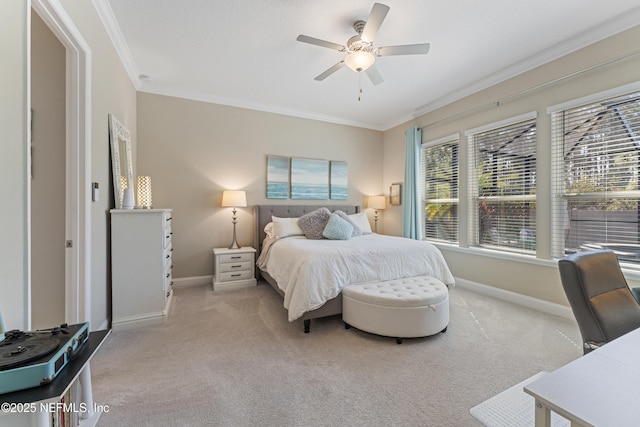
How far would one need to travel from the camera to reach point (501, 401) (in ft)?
4.95

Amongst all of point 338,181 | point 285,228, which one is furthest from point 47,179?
point 338,181

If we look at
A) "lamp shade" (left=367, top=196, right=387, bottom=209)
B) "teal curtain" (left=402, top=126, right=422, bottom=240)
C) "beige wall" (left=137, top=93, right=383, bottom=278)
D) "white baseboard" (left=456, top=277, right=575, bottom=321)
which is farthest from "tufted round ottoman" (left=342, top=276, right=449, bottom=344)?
"lamp shade" (left=367, top=196, right=387, bottom=209)

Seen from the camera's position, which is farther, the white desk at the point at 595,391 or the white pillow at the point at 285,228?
the white pillow at the point at 285,228

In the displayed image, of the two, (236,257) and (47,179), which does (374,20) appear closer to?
(47,179)

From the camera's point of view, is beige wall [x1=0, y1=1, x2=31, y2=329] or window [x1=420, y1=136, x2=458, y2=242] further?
window [x1=420, y1=136, x2=458, y2=242]

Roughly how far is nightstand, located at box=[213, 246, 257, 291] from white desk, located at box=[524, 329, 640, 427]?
139 inches

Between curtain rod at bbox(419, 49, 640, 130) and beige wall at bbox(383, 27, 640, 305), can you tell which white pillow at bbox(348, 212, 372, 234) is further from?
curtain rod at bbox(419, 49, 640, 130)

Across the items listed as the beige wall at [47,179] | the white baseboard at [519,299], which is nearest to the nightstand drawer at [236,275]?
the beige wall at [47,179]

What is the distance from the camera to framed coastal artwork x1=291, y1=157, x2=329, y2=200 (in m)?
4.54

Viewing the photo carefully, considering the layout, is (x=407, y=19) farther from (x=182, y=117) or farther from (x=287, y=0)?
(x=182, y=117)

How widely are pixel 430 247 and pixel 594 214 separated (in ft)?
5.27

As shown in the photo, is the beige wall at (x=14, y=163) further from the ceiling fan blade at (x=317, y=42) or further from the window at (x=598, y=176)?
the window at (x=598, y=176)

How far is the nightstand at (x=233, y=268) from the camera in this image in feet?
12.0

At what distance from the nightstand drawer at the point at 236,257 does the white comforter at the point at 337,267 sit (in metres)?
0.82
